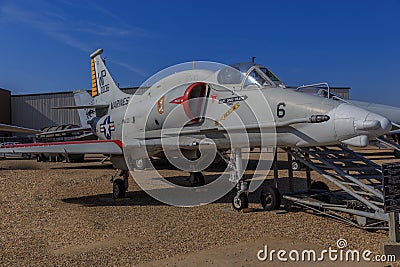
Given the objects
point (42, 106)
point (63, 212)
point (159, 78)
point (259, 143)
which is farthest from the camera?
point (42, 106)

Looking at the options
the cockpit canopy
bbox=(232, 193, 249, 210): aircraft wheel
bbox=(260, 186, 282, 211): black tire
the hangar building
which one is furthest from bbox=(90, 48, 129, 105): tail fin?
the hangar building

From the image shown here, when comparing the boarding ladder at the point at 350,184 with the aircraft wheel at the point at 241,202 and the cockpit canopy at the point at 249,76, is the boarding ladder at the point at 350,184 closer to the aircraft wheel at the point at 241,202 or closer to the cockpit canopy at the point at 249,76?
the aircraft wheel at the point at 241,202

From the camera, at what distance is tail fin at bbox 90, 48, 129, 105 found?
15.0 meters

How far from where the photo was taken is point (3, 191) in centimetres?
1085

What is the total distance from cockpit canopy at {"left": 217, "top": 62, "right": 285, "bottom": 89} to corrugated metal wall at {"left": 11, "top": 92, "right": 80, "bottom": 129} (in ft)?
133

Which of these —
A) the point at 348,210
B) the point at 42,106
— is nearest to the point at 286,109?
the point at 348,210

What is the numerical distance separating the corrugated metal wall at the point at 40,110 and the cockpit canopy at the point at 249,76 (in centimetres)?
4046

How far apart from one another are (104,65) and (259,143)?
436 inches

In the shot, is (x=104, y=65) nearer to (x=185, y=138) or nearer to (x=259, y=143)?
(x=185, y=138)

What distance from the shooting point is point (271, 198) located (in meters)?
7.69

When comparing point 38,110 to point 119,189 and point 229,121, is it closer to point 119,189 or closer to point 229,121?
point 119,189

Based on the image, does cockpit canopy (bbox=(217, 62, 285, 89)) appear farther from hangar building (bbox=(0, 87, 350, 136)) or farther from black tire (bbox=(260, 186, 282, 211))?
hangar building (bbox=(0, 87, 350, 136))

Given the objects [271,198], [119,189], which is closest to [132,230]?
[271,198]

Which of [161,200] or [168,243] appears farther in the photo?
[161,200]
